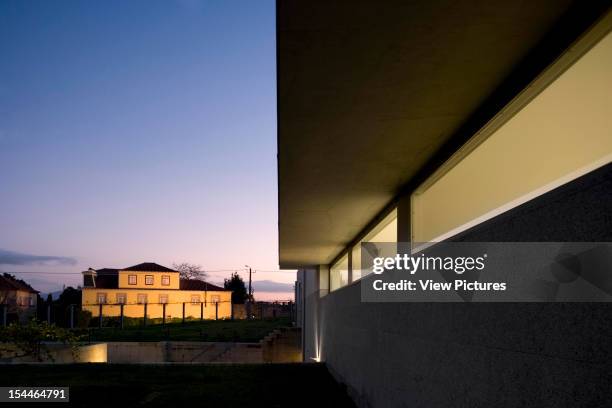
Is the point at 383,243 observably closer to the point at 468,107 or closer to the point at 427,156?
the point at 427,156

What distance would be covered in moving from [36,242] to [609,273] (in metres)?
44.5

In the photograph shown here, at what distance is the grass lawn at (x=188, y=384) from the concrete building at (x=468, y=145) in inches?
89.3

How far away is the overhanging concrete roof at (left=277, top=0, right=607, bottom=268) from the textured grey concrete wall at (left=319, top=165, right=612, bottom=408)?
1140mm

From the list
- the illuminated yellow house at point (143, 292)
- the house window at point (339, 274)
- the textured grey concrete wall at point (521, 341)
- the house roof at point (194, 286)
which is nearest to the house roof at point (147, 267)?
the illuminated yellow house at point (143, 292)

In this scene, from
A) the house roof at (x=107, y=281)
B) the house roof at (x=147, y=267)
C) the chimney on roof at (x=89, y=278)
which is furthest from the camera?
the house roof at (x=107, y=281)

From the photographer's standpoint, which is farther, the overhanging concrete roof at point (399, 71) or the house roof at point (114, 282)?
the house roof at point (114, 282)

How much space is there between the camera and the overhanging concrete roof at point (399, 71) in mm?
3119

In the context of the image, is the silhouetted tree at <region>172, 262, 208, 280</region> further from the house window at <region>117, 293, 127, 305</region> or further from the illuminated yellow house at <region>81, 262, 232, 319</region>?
the house window at <region>117, 293, 127, 305</region>

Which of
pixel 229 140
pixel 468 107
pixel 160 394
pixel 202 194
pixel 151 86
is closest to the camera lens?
pixel 468 107

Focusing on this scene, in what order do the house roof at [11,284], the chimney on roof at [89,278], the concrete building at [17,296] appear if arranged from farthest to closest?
the house roof at [11,284]
the chimney on roof at [89,278]
the concrete building at [17,296]

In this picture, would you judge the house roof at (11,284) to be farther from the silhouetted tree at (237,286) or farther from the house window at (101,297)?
the silhouetted tree at (237,286)

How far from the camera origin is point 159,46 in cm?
1280

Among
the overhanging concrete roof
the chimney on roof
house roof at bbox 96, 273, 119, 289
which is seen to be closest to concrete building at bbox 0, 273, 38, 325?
the chimney on roof

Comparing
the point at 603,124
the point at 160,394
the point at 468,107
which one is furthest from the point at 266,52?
the point at 603,124
